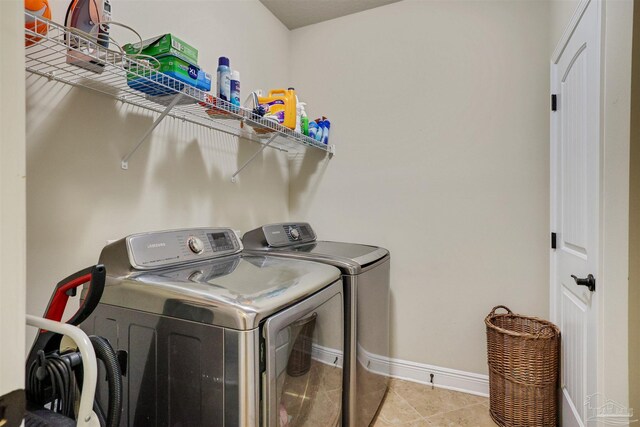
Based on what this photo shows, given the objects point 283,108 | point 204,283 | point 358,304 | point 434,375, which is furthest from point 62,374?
point 434,375

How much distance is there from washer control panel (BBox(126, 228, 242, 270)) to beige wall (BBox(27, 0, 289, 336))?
262mm

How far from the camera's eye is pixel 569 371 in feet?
5.34

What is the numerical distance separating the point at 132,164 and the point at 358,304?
1.20 meters

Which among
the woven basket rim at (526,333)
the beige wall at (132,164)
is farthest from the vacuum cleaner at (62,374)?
the woven basket rim at (526,333)

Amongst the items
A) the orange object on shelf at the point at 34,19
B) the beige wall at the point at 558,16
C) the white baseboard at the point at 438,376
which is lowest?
the white baseboard at the point at 438,376

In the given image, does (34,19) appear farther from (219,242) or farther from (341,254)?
(341,254)

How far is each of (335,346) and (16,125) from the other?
1289 millimetres

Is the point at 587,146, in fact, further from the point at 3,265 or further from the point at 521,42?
the point at 3,265

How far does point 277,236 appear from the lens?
6.46ft

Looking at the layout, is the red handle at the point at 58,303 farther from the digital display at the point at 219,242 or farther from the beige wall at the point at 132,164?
the digital display at the point at 219,242

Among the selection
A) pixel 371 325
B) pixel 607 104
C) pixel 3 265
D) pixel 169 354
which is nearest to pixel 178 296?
pixel 169 354

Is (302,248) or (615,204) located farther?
(302,248)

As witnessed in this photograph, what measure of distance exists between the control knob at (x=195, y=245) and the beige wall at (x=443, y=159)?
1284mm

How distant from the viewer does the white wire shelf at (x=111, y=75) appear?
3.31 ft
